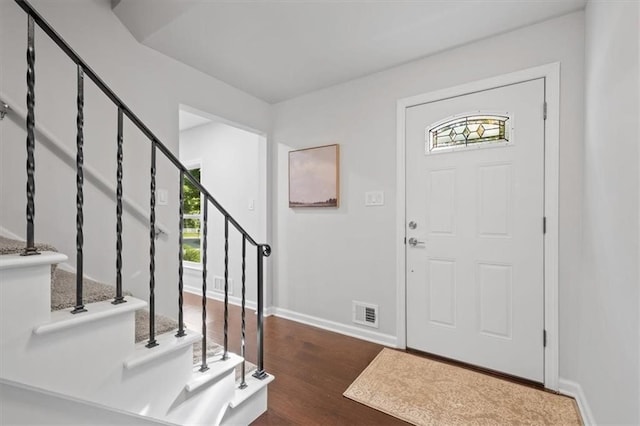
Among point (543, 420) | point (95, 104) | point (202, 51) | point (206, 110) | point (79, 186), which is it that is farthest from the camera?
point (206, 110)

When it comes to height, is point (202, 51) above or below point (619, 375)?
above

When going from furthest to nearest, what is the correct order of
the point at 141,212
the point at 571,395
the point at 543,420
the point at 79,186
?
the point at 141,212 < the point at 571,395 < the point at 543,420 < the point at 79,186

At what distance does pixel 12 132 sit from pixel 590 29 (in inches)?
134

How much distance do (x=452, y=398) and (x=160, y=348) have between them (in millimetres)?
1723

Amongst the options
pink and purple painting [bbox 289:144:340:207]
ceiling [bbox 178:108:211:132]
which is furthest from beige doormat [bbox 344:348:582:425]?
ceiling [bbox 178:108:211:132]

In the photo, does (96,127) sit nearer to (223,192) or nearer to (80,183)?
(80,183)

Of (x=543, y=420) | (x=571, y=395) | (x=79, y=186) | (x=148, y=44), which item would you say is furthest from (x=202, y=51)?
(x=571, y=395)

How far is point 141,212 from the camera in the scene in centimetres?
212

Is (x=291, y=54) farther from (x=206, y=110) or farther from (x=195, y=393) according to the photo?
(x=195, y=393)

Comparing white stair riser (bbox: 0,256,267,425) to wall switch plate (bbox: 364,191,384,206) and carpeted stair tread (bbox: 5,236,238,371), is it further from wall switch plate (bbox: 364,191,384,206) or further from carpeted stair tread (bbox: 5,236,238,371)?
wall switch plate (bbox: 364,191,384,206)

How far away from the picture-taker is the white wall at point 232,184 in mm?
Result: 3484

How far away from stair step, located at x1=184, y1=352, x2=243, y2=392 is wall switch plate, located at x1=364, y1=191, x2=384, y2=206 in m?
1.69

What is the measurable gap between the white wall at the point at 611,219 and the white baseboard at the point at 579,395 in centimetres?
6

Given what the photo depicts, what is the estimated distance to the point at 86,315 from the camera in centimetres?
92
